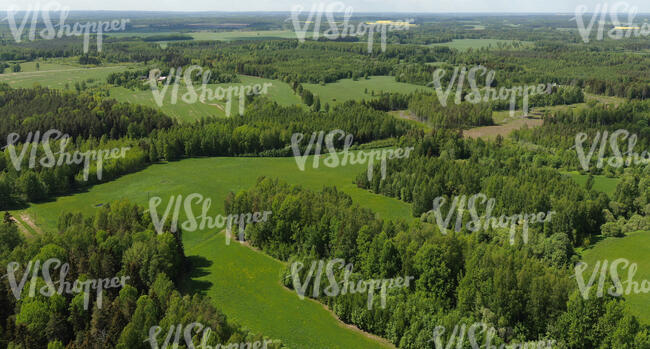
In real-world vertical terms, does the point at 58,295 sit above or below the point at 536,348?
above

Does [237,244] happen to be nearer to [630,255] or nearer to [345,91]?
[630,255]

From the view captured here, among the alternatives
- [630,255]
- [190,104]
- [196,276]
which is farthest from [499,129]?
[196,276]

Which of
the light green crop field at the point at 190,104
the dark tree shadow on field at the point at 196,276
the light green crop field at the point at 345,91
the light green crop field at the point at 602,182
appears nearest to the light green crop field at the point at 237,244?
the dark tree shadow on field at the point at 196,276

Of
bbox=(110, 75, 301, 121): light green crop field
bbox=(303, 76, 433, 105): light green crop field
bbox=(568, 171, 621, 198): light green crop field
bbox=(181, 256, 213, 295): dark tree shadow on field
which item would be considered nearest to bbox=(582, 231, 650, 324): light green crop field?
bbox=(568, 171, 621, 198): light green crop field

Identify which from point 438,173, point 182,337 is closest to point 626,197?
point 438,173

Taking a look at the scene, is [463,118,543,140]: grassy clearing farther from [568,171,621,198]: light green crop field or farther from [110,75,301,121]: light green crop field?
[110,75,301,121]: light green crop field

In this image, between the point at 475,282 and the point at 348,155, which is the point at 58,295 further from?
the point at 348,155
